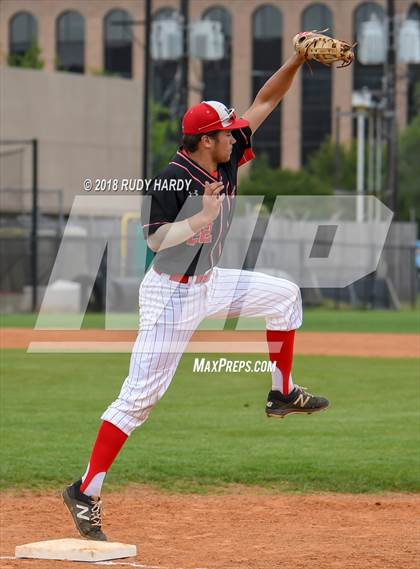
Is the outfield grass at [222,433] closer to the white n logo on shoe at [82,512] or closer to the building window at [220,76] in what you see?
the white n logo on shoe at [82,512]

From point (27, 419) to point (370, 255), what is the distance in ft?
91.5

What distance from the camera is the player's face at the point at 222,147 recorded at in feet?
23.8

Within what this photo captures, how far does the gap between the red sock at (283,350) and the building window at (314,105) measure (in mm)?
64955

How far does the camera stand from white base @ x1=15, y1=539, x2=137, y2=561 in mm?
7137

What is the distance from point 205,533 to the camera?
27.1ft

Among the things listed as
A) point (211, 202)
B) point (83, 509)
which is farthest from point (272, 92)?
point (83, 509)

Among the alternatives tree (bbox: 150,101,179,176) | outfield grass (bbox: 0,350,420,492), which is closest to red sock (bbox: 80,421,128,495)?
outfield grass (bbox: 0,350,420,492)

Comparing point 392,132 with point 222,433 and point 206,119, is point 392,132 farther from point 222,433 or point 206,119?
point 206,119

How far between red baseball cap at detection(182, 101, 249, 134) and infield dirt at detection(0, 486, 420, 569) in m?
2.46

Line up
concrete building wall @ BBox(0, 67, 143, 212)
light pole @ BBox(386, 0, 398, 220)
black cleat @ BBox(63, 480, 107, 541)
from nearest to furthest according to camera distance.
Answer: black cleat @ BBox(63, 480, 107, 541), concrete building wall @ BBox(0, 67, 143, 212), light pole @ BBox(386, 0, 398, 220)

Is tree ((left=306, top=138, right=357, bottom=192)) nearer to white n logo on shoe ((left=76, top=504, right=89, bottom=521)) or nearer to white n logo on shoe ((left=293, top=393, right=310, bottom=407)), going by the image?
white n logo on shoe ((left=293, top=393, right=310, bottom=407))

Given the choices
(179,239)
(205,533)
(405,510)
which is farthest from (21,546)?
(405,510)

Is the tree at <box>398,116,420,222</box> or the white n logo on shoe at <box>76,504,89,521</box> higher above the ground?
the white n logo on shoe at <box>76,504,89,521</box>

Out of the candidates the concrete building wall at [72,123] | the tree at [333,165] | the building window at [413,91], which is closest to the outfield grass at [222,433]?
the concrete building wall at [72,123]
